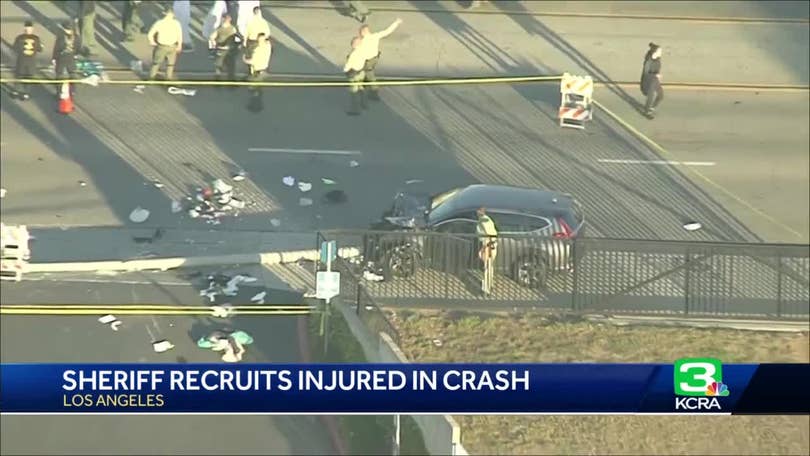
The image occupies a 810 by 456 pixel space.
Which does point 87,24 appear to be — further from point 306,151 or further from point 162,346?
point 162,346

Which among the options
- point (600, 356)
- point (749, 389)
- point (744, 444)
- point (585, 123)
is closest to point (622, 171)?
point (585, 123)

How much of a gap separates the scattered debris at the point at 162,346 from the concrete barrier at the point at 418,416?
2066 mm

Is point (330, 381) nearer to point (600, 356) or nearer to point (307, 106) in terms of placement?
point (600, 356)

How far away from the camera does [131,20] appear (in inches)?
980

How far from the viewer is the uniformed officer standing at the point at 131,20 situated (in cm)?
2477

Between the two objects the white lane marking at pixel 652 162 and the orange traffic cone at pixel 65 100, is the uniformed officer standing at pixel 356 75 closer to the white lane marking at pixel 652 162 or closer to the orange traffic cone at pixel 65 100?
the white lane marking at pixel 652 162

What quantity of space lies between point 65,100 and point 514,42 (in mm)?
7686

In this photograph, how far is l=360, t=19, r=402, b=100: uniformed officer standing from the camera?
75.0ft

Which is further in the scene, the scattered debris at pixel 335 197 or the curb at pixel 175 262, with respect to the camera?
the scattered debris at pixel 335 197

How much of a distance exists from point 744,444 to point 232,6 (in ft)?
42.1

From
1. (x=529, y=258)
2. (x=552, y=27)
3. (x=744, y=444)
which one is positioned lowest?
(x=744, y=444)

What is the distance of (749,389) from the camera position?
5.72 meters

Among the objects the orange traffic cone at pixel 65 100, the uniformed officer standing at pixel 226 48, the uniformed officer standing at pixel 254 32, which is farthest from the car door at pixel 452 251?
the orange traffic cone at pixel 65 100

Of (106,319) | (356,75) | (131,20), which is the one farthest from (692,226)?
(131,20)
